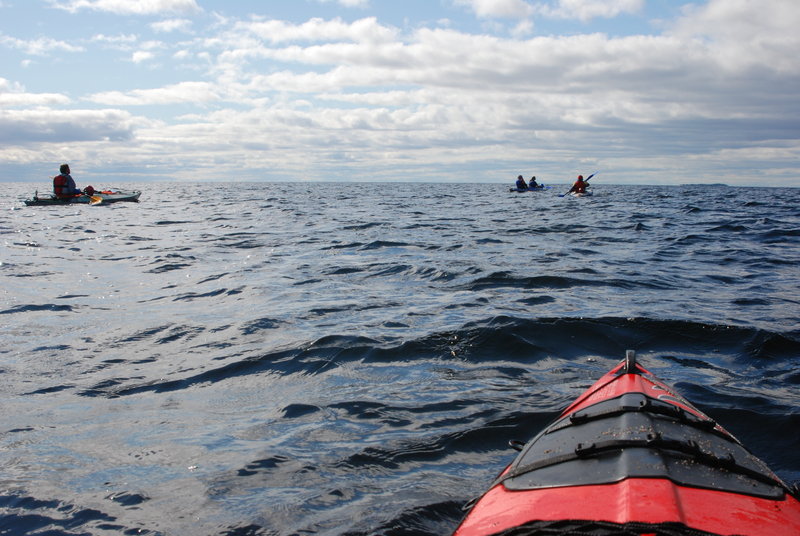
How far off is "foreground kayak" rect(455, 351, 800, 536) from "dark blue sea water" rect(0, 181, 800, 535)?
0.87 metres

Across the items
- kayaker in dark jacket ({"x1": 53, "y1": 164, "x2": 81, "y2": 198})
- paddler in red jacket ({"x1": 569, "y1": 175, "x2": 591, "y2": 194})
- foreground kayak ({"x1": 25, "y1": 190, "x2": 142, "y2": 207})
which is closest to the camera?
kayaker in dark jacket ({"x1": 53, "y1": 164, "x2": 81, "y2": 198})

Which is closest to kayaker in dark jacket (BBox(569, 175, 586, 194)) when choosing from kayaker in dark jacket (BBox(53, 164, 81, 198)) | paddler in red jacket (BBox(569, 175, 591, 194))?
paddler in red jacket (BBox(569, 175, 591, 194))

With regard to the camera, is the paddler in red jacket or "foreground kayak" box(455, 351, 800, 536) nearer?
"foreground kayak" box(455, 351, 800, 536)

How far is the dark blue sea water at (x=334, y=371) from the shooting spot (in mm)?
3727

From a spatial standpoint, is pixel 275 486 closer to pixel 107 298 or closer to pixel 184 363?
pixel 184 363

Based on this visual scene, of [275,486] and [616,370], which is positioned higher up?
[616,370]

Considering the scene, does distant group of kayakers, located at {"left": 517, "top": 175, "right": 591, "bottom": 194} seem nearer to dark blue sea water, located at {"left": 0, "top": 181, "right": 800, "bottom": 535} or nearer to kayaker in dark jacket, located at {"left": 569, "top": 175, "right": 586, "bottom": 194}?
kayaker in dark jacket, located at {"left": 569, "top": 175, "right": 586, "bottom": 194}

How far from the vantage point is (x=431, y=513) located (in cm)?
348

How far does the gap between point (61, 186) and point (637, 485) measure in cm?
2982

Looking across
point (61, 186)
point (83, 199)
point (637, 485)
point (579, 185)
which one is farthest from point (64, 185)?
point (637, 485)

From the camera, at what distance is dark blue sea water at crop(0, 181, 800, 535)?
3.73 metres

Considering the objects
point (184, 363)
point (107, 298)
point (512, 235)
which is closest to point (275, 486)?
point (184, 363)

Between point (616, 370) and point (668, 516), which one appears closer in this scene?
point (668, 516)

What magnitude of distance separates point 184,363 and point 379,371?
2.16 meters
